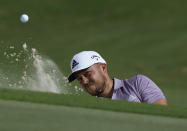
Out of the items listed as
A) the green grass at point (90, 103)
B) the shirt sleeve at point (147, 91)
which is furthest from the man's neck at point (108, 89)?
the green grass at point (90, 103)

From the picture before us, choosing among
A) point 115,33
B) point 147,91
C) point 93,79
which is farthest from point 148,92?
point 115,33

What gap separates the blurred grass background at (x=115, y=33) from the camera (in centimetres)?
1888

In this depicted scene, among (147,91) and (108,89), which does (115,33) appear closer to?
(108,89)


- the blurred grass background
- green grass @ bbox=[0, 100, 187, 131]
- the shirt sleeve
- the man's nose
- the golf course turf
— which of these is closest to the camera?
green grass @ bbox=[0, 100, 187, 131]

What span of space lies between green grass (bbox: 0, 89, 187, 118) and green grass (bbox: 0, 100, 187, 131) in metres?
0.25

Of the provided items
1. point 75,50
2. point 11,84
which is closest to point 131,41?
point 75,50

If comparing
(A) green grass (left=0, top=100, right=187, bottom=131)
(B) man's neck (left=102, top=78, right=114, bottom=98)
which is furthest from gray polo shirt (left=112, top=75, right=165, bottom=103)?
(A) green grass (left=0, top=100, right=187, bottom=131)

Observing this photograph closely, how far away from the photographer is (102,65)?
20.4 feet

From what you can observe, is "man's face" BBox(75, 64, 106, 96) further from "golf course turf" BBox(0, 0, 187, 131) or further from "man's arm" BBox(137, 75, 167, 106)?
"golf course turf" BBox(0, 0, 187, 131)

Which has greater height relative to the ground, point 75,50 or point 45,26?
point 45,26

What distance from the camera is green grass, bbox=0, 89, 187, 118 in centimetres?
422

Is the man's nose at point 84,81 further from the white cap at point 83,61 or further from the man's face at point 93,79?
the white cap at point 83,61

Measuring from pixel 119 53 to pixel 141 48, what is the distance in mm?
913

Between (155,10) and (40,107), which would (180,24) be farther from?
(40,107)
